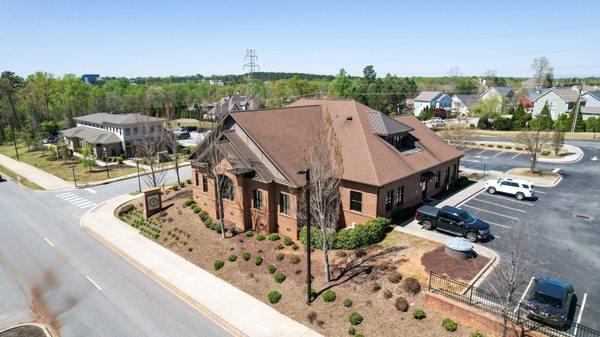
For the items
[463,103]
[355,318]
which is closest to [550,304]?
[355,318]

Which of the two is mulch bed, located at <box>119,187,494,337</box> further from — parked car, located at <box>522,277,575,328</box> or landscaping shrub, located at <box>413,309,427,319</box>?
parked car, located at <box>522,277,575,328</box>

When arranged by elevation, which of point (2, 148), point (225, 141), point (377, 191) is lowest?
point (2, 148)

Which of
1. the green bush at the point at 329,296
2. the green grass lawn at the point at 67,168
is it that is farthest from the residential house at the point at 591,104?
the green grass lawn at the point at 67,168

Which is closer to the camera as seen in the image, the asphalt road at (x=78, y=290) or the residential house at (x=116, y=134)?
the asphalt road at (x=78, y=290)

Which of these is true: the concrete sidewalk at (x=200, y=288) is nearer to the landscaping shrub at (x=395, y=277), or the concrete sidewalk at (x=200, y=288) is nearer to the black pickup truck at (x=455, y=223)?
the landscaping shrub at (x=395, y=277)

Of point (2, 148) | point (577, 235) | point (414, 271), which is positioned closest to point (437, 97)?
point (577, 235)

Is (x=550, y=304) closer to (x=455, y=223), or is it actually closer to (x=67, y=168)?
(x=455, y=223)

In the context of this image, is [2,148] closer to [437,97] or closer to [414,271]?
[414,271]
